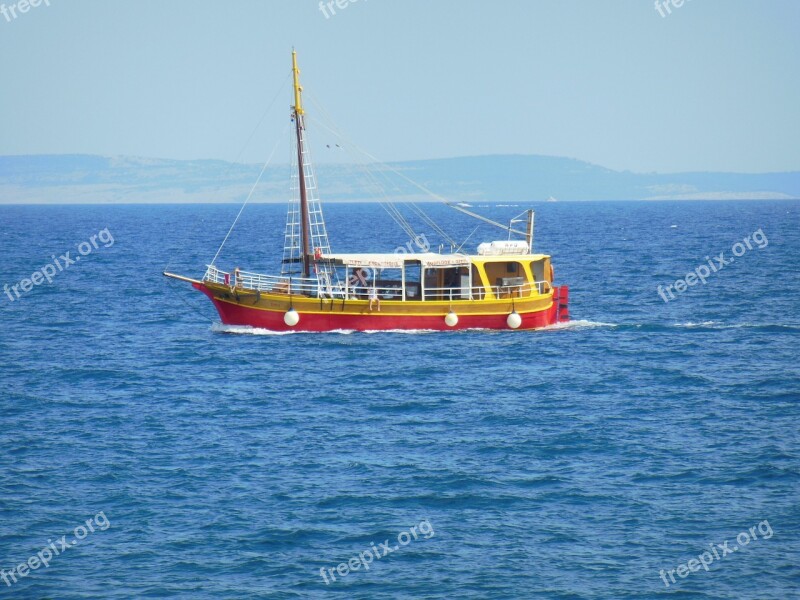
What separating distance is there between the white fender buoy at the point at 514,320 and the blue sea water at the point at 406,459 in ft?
5.05

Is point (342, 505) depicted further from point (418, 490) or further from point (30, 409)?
point (30, 409)

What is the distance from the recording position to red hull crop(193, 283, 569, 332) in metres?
54.8

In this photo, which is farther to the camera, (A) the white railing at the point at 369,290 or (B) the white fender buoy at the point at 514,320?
(B) the white fender buoy at the point at 514,320

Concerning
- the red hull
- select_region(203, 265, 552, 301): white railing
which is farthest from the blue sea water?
select_region(203, 265, 552, 301): white railing

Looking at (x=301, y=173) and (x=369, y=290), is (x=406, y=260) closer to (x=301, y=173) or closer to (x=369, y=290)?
(x=369, y=290)

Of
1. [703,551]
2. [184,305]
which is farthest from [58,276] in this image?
[703,551]

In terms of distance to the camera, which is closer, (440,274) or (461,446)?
(461,446)

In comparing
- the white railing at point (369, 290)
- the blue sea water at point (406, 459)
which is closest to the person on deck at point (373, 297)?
the white railing at point (369, 290)

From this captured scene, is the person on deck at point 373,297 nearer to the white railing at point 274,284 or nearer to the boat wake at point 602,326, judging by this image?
the boat wake at point 602,326

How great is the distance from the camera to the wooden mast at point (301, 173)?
5600 centimetres

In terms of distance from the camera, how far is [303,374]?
1855 inches

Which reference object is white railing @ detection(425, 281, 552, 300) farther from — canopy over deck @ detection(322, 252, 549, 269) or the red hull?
canopy over deck @ detection(322, 252, 549, 269)

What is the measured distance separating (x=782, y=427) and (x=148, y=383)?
2619 centimetres

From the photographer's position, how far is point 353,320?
180 feet
